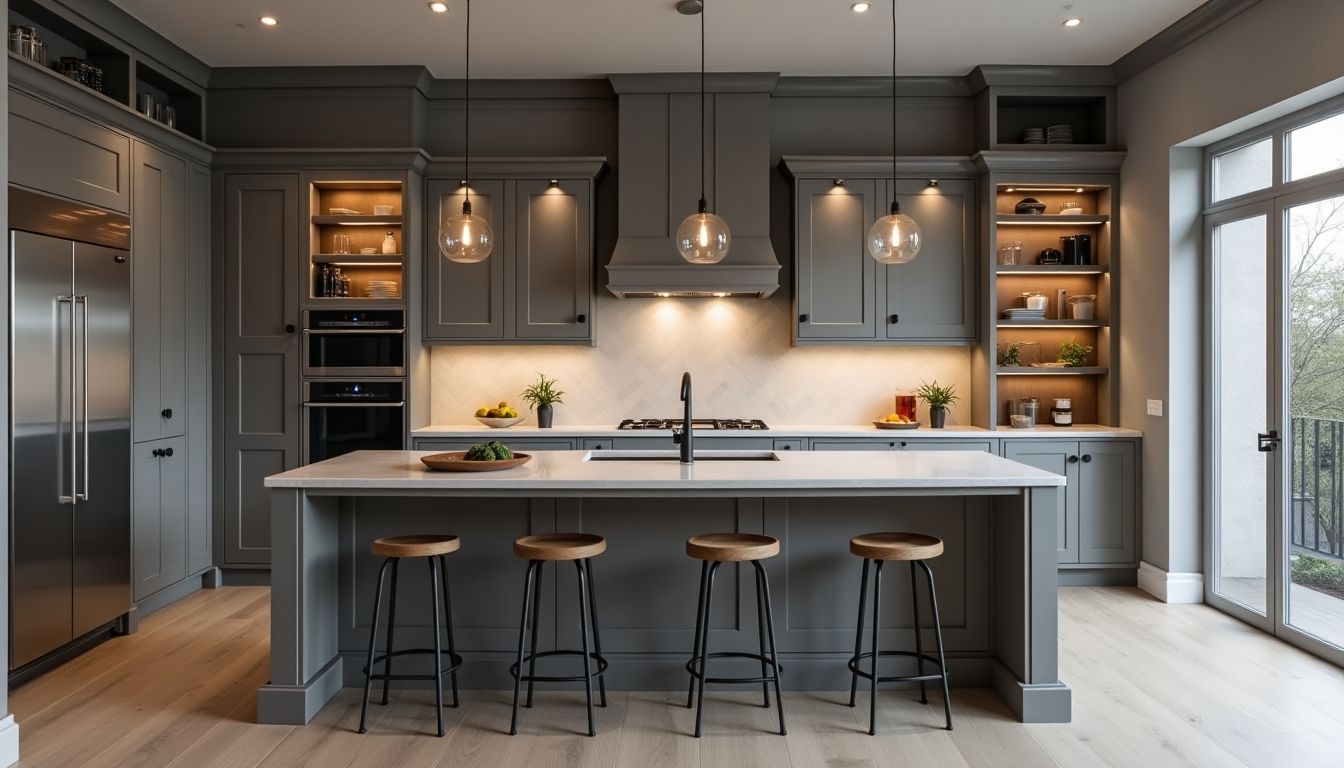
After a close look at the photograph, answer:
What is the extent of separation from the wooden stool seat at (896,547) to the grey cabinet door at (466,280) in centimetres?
300

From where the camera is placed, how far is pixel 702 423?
5504mm

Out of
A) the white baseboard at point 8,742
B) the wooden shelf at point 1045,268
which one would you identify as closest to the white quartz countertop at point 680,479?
the white baseboard at point 8,742

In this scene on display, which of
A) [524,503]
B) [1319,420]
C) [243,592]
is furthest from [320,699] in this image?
[1319,420]

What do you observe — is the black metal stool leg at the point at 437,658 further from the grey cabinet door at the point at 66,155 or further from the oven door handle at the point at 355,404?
the grey cabinet door at the point at 66,155

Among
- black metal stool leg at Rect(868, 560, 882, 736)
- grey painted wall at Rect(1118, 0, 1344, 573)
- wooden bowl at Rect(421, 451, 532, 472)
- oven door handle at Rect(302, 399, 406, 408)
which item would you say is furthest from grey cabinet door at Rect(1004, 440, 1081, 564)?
oven door handle at Rect(302, 399, 406, 408)

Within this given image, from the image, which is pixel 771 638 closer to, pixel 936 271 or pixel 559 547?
pixel 559 547

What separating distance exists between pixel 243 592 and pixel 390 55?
333 centimetres

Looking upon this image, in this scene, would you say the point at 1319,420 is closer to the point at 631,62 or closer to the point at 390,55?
the point at 631,62

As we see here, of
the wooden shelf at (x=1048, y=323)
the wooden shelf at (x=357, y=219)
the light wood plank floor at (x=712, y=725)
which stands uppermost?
the wooden shelf at (x=357, y=219)

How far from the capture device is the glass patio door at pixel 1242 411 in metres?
4.27

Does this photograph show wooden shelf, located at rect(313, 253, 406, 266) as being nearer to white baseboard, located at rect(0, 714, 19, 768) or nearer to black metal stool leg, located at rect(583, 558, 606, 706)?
black metal stool leg, located at rect(583, 558, 606, 706)

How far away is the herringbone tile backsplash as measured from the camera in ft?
19.1

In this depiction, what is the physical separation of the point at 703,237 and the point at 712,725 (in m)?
1.85

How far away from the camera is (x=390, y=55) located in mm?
5141
